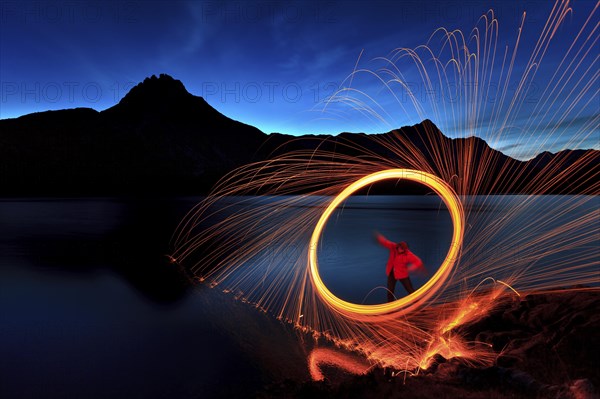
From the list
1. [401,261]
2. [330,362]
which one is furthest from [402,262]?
[330,362]

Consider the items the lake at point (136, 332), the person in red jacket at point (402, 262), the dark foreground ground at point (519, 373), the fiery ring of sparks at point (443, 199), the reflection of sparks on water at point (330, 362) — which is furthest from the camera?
the person in red jacket at point (402, 262)

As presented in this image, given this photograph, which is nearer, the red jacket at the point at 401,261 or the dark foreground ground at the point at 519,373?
the dark foreground ground at the point at 519,373

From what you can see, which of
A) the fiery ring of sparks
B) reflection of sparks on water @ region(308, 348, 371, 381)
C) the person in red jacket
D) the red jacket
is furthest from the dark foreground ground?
the red jacket

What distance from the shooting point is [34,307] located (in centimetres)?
1221

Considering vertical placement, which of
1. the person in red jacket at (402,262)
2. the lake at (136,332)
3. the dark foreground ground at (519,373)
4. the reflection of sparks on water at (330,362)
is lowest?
the lake at (136,332)

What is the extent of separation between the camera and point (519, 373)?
5.85 m

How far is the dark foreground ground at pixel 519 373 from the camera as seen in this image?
5582 millimetres

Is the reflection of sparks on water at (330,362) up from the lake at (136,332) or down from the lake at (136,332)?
up

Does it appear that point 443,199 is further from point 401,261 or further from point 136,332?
point 136,332

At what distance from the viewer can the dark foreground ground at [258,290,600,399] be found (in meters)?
5.58

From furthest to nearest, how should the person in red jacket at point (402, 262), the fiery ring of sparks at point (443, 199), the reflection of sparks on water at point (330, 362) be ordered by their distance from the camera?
1. the person in red jacket at point (402, 262)
2. the fiery ring of sparks at point (443, 199)
3. the reflection of sparks on water at point (330, 362)

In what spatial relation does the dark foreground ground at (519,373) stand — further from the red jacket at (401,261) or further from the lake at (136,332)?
the red jacket at (401,261)

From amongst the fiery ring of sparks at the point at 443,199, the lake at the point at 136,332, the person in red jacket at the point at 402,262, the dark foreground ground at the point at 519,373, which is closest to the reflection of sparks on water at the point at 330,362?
the lake at the point at 136,332

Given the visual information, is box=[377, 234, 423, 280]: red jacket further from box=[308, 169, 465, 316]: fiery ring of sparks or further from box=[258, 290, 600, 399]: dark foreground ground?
box=[258, 290, 600, 399]: dark foreground ground
